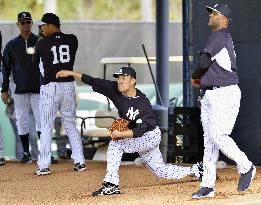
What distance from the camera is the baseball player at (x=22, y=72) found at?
15.6m

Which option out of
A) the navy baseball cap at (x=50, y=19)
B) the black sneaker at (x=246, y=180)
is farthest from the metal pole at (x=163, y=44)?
the black sneaker at (x=246, y=180)

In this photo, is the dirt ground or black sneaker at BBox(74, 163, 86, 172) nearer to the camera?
the dirt ground

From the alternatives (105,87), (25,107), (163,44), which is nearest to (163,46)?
(163,44)

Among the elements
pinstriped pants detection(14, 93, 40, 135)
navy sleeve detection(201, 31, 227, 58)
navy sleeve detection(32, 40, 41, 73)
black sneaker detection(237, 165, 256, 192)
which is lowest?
black sneaker detection(237, 165, 256, 192)

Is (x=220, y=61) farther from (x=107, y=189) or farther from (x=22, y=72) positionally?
(x=22, y=72)

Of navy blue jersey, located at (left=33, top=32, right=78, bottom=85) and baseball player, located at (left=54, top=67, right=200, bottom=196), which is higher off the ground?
navy blue jersey, located at (left=33, top=32, right=78, bottom=85)

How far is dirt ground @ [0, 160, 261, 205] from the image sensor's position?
11641 mm

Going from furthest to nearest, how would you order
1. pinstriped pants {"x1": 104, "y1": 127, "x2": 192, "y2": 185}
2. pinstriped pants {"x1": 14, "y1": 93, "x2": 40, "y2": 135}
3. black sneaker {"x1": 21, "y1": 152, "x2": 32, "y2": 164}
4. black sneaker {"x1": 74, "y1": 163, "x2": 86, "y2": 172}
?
black sneaker {"x1": 21, "y1": 152, "x2": 32, "y2": 164}, pinstriped pants {"x1": 14, "y1": 93, "x2": 40, "y2": 135}, black sneaker {"x1": 74, "y1": 163, "x2": 86, "y2": 172}, pinstriped pants {"x1": 104, "y1": 127, "x2": 192, "y2": 185}

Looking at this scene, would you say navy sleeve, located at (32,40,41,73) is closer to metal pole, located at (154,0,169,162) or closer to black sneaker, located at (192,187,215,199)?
metal pole, located at (154,0,169,162)

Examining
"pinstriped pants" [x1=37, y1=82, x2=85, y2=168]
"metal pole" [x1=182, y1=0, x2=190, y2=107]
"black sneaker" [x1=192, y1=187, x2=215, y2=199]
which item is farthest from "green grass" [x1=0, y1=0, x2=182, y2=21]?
"black sneaker" [x1=192, y1=187, x2=215, y2=199]

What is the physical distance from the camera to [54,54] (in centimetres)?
1436

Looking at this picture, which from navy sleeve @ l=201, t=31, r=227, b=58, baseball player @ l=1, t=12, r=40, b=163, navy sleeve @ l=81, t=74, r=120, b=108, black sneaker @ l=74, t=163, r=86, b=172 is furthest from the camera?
baseball player @ l=1, t=12, r=40, b=163

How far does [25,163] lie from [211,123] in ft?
16.8

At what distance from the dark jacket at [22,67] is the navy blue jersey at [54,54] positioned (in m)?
1.18
